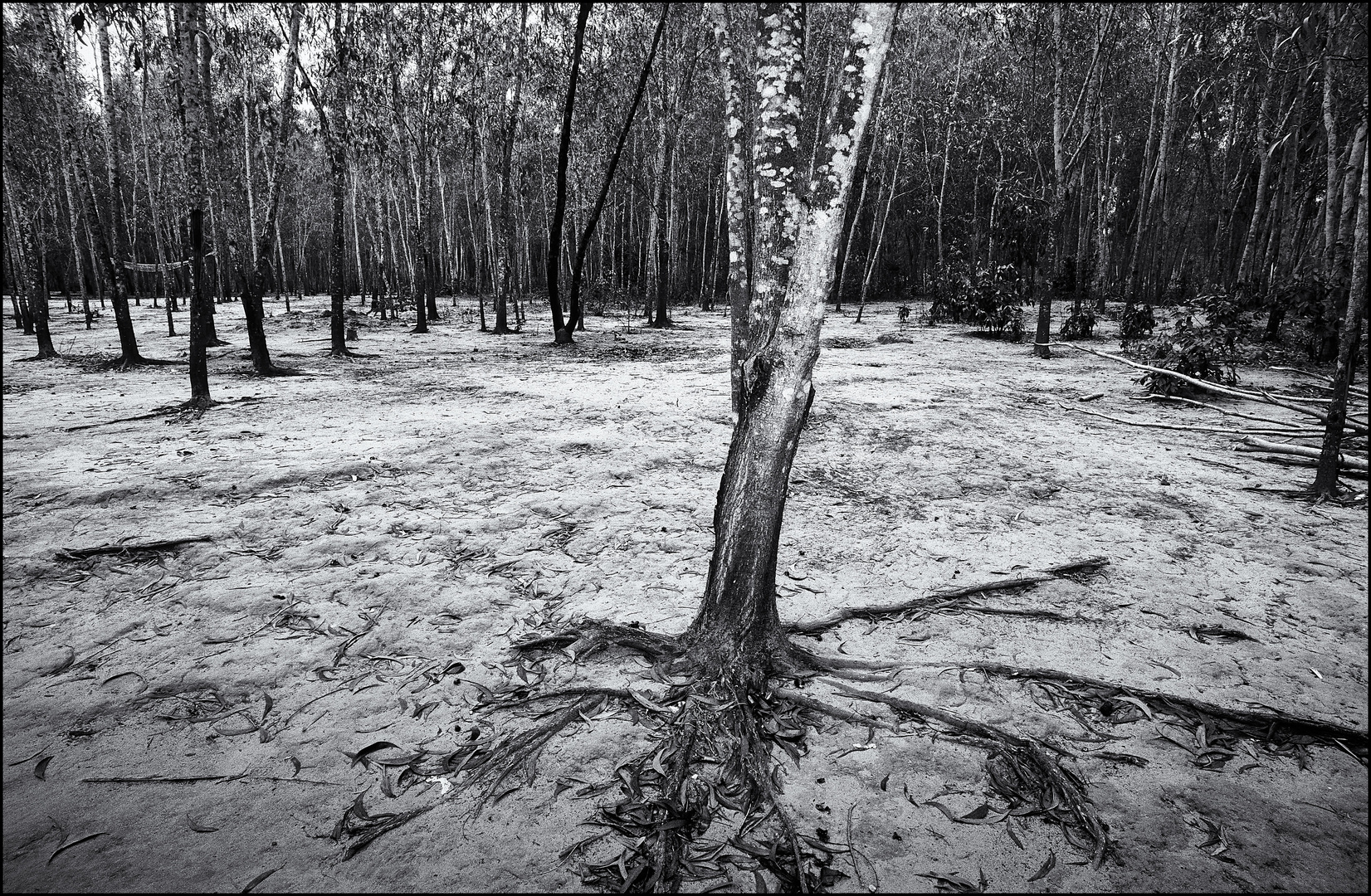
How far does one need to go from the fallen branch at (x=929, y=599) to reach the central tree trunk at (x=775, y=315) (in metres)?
0.42

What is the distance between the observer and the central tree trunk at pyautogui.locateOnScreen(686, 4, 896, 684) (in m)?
3.17

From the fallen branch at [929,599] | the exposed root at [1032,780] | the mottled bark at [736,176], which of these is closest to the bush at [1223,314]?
the mottled bark at [736,176]

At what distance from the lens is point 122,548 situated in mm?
4613

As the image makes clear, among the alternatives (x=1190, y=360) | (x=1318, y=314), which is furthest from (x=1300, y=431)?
(x=1318, y=314)

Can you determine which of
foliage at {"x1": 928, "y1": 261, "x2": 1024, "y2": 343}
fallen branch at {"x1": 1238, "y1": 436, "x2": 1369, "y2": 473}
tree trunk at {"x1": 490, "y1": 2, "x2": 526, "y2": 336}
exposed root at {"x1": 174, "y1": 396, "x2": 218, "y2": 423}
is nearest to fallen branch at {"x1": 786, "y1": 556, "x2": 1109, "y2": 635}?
fallen branch at {"x1": 1238, "y1": 436, "x2": 1369, "y2": 473}

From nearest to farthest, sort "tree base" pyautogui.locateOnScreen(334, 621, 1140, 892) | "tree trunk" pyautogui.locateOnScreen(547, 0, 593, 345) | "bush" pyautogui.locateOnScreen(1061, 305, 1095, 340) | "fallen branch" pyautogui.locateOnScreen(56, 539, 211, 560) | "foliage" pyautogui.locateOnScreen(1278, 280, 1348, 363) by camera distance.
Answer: "tree base" pyautogui.locateOnScreen(334, 621, 1140, 892), "fallen branch" pyautogui.locateOnScreen(56, 539, 211, 560), "tree trunk" pyautogui.locateOnScreen(547, 0, 593, 345), "foliage" pyautogui.locateOnScreen(1278, 280, 1348, 363), "bush" pyautogui.locateOnScreen(1061, 305, 1095, 340)

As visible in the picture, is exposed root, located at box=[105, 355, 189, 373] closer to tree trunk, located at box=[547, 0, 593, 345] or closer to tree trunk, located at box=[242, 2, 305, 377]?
tree trunk, located at box=[242, 2, 305, 377]

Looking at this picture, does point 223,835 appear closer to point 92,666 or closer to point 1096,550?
point 92,666

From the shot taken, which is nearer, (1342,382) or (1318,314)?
(1342,382)

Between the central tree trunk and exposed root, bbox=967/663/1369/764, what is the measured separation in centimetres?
133

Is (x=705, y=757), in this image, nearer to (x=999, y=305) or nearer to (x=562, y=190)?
(x=562, y=190)

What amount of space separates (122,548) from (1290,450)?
9.49 m

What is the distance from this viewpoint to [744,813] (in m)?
2.80

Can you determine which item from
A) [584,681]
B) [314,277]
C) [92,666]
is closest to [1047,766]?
[584,681]
